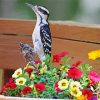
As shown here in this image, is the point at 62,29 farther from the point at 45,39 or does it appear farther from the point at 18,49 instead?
the point at 45,39

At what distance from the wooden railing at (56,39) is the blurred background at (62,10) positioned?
12.5 ft

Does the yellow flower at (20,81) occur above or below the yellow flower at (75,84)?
above

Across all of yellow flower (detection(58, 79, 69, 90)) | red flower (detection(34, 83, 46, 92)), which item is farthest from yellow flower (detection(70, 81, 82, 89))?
red flower (detection(34, 83, 46, 92))

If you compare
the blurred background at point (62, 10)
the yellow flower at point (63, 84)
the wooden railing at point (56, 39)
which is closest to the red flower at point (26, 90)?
the yellow flower at point (63, 84)

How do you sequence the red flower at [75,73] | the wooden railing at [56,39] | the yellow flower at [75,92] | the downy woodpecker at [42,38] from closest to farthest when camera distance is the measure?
the yellow flower at [75,92]
the red flower at [75,73]
the downy woodpecker at [42,38]
the wooden railing at [56,39]

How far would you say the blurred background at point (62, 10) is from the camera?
30.4 feet

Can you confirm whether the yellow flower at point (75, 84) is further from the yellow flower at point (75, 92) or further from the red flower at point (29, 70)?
the red flower at point (29, 70)

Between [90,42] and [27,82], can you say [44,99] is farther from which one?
[90,42]

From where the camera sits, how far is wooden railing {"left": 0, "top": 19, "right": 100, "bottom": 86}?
15.2 ft

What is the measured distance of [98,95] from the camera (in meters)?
3.50

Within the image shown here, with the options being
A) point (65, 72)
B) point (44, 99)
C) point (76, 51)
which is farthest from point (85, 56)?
point (44, 99)

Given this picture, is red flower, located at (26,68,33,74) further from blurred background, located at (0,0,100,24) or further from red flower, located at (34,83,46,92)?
blurred background, located at (0,0,100,24)

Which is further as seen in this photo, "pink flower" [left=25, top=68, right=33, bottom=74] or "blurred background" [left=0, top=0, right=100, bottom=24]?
"blurred background" [left=0, top=0, right=100, bottom=24]

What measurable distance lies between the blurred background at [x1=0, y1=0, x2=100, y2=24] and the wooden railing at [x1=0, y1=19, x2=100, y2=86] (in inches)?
150
